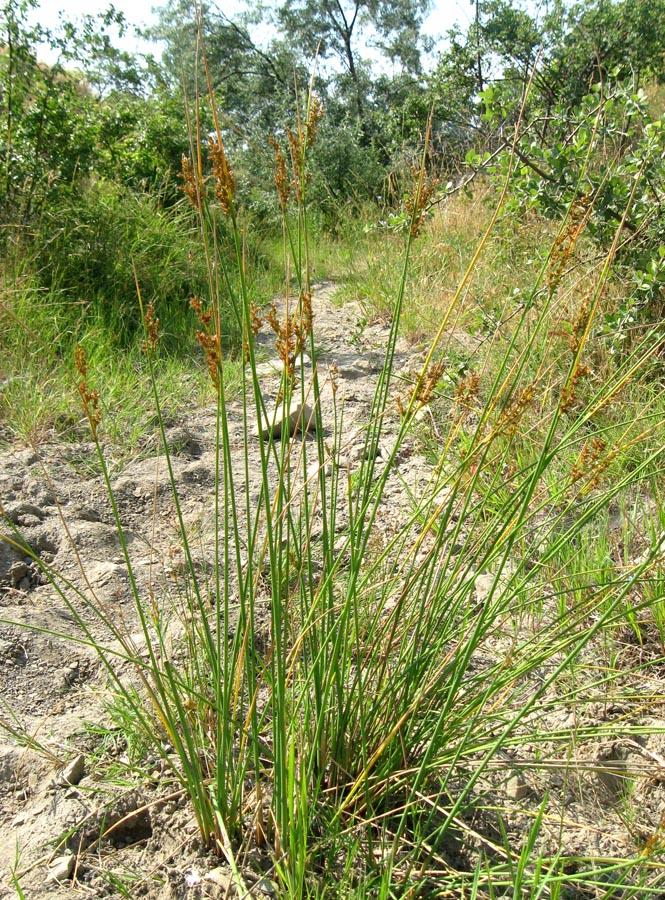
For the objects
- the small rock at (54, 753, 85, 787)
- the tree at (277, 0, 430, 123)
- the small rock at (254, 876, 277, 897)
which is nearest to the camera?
the small rock at (254, 876, 277, 897)

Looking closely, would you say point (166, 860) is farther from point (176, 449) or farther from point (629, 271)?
point (629, 271)

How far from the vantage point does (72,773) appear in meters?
1.41

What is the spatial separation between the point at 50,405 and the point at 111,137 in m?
2.87

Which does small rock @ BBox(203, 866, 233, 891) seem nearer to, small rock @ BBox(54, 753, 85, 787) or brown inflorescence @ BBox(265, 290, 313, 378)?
small rock @ BBox(54, 753, 85, 787)

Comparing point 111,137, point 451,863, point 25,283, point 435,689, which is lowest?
point 451,863

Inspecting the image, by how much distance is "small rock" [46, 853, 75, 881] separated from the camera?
1194 mm

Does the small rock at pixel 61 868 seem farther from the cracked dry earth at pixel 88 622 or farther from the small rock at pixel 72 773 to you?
the small rock at pixel 72 773

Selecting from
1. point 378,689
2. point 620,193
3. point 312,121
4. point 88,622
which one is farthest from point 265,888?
point 620,193

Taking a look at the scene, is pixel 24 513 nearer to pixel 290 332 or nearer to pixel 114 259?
pixel 290 332

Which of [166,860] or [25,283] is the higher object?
[25,283]

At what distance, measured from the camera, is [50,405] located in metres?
2.89

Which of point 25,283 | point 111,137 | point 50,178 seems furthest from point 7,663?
point 111,137

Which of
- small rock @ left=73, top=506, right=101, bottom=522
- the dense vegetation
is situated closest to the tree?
the dense vegetation

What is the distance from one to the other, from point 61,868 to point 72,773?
0.22m
